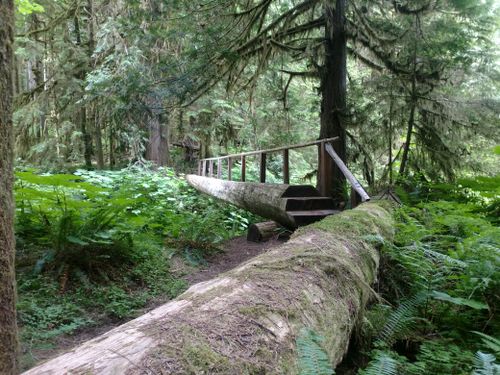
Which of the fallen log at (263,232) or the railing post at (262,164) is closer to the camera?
the fallen log at (263,232)

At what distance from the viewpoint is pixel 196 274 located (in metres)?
5.46

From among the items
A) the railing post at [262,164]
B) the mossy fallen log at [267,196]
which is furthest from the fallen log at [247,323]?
the railing post at [262,164]

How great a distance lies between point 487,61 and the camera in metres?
7.38

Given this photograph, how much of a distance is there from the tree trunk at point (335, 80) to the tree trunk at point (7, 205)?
304 inches

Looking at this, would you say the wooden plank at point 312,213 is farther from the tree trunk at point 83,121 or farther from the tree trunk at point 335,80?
the tree trunk at point 83,121

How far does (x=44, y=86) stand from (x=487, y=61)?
13.5 metres

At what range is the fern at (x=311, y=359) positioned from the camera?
1418 mm

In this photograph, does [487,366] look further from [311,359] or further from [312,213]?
[312,213]

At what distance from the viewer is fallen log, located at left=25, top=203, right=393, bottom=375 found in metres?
1.37

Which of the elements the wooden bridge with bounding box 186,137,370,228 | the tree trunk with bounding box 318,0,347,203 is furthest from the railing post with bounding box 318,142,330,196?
the tree trunk with bounding box 318,0,347,203

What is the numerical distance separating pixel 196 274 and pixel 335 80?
6222 mm

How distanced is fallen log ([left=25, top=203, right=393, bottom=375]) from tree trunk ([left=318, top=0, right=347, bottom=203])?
6.42m

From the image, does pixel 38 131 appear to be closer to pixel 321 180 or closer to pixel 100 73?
pixel 100 73

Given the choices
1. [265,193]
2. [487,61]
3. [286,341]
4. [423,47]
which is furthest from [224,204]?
[286,341]
